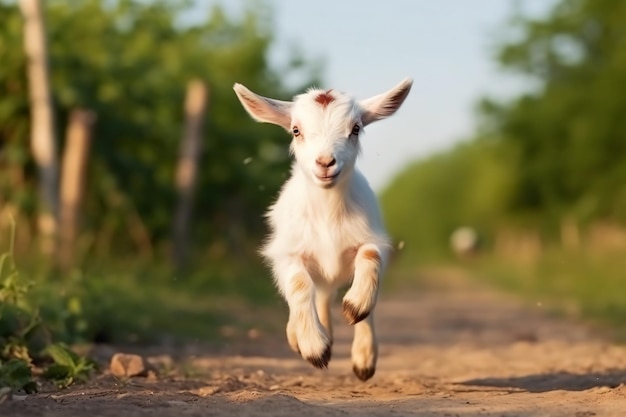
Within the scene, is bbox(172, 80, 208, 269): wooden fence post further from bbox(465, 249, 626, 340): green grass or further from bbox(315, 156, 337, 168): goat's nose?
bbox(315, 156, 337, 168): goat's nose

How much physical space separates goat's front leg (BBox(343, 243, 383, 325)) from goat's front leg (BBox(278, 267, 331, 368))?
18 centimetres

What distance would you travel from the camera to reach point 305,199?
739 centimetres

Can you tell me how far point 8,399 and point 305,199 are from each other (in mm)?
2629

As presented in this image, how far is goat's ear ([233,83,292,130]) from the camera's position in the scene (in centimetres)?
751

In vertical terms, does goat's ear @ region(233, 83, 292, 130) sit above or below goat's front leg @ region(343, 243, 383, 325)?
above

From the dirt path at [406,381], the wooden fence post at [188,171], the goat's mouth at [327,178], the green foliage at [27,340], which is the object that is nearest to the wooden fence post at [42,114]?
the wooden fence post at [188,171]

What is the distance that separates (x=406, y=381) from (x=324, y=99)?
1812 mm

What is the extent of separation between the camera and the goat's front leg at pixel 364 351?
7.63 metres

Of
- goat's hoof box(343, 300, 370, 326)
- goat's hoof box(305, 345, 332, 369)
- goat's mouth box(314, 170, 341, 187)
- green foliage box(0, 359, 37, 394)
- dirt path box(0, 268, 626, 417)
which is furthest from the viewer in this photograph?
goat's mouth box(314, 170, 341, 187)

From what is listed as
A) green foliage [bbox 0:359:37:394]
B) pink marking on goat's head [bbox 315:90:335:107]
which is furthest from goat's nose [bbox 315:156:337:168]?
green foliage [bbox 0:359:37:394]

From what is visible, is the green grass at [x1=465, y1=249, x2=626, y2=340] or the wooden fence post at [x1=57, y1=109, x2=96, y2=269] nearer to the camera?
the wooden fence post at [x1=57, y1=109, x2=96, y2=269]

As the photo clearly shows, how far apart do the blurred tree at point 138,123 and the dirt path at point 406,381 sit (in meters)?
4.44

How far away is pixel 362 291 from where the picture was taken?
266 inches

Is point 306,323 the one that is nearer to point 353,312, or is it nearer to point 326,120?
point 353,312
